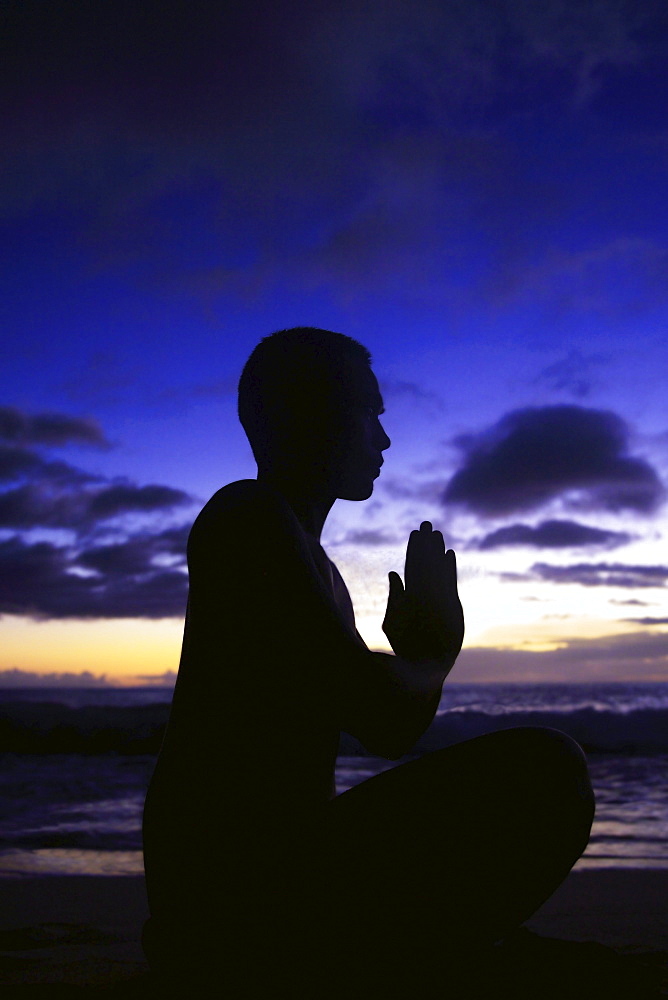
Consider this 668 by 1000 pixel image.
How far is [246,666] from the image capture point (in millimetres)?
1693

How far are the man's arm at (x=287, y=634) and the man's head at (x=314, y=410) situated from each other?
1.26ft

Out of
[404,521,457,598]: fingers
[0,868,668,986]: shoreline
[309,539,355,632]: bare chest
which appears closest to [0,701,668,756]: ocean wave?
[0,868,668,986]: shoreline

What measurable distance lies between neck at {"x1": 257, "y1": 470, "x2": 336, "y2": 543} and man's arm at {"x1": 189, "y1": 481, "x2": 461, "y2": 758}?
0.36m

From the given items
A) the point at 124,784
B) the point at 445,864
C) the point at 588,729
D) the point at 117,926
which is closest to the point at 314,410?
the point at 445,864

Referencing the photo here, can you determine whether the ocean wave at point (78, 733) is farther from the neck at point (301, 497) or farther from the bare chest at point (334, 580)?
the neck at point (301, 497)

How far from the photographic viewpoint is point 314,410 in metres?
2.14

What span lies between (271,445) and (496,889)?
4.13 ft

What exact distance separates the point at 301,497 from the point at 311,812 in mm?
854

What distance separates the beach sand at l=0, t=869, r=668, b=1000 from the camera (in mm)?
3176

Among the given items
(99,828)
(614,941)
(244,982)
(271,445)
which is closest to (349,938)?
(244,982)

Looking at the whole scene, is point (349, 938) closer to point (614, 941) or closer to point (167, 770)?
point (167, 770)

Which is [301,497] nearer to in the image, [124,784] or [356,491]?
[356,491]

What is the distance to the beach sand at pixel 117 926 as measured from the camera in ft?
10.4

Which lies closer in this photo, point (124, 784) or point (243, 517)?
point (243, 517)
